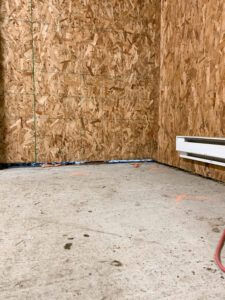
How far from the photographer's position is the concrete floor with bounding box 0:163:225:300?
0.74 metres

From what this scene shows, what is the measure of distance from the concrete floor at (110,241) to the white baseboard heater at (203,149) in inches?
10.5

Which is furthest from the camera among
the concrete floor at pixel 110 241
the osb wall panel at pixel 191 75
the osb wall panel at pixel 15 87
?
the osb wall panel at pixel 15 87

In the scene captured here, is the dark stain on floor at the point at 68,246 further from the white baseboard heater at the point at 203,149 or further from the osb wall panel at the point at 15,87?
the osb wall panel at the point at 15,87

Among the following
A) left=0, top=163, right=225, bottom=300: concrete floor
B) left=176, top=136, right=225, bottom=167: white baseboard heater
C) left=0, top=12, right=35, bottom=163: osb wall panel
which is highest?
left=0, top=12, right=35, bottom=163: osb wall panel

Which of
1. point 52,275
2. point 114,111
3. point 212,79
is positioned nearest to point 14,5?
point 114,111

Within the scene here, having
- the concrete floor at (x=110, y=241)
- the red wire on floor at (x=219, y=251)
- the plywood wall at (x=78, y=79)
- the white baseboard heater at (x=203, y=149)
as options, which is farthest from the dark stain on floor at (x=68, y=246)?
the plywood wall at (x=78, y=79)

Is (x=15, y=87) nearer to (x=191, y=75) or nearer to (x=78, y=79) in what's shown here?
(x=78, y=79)

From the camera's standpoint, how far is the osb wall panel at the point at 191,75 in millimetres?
2115

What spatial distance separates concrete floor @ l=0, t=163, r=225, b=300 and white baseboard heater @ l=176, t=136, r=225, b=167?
27 centimetres

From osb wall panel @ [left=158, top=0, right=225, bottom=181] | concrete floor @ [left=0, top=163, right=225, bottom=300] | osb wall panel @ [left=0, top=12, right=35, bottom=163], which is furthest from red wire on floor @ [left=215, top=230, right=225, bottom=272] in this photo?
osb wall panel @ [left=0, top=12, right=35, bottom=163]

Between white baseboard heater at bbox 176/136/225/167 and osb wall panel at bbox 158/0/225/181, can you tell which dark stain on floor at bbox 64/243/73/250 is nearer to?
white baseboard heater at bbox 176/136/225/167

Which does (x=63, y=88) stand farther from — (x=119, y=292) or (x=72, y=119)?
(x=119, y=292)

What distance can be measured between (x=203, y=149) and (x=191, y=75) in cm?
88

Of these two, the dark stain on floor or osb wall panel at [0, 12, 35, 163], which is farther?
osb wall panel at [0, 12, 35, 163]
